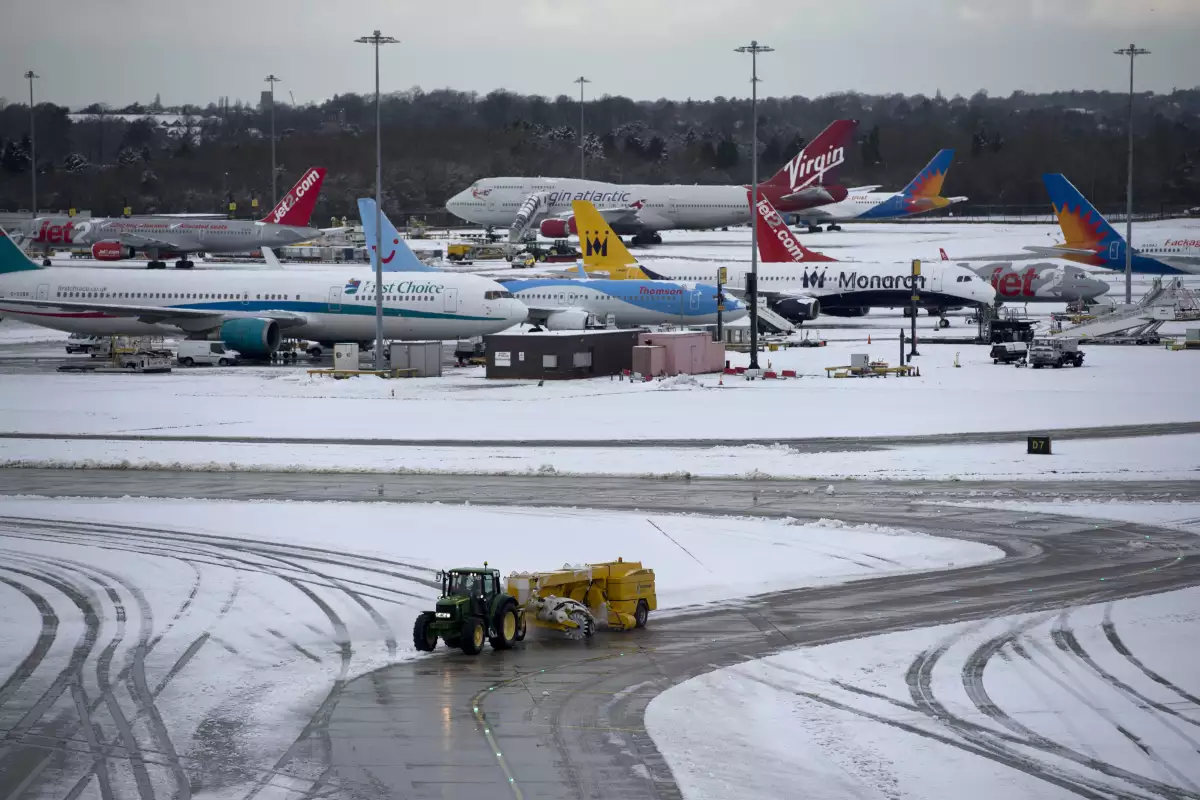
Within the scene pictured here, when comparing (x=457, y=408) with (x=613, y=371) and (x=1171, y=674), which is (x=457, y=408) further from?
(x=1171, y=674)

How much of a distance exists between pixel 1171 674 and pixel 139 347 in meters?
56.5

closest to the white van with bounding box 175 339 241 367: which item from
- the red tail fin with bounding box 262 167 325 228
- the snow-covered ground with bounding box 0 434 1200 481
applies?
the snow-covered ground with bounding box 0 434 1200 481

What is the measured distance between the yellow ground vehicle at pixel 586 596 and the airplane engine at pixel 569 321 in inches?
1958

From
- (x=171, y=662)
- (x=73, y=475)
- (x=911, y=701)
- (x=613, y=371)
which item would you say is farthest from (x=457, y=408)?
(x=911, y=701)

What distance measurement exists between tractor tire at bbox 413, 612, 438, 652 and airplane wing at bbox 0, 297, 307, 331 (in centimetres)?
4870

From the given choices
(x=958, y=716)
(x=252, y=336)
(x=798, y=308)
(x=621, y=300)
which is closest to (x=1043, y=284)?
(x=798, y=308)

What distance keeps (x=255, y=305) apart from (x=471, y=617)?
49964mm

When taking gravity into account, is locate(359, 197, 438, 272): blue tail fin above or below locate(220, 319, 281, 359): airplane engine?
above

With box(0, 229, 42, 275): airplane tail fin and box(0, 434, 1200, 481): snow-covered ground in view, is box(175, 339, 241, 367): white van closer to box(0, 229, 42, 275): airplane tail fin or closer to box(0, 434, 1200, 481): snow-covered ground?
box(0, 229, 42, 275): airplane tail fin

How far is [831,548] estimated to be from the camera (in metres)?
30.0

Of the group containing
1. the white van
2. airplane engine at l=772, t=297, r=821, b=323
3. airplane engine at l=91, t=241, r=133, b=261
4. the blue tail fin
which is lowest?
the white van

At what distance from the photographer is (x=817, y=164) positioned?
464 feet

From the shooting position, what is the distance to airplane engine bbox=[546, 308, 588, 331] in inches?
2906

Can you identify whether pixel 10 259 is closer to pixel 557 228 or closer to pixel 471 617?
pixel 471 617
